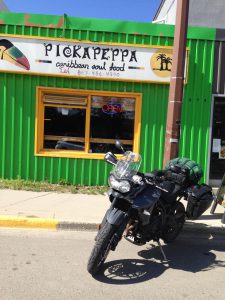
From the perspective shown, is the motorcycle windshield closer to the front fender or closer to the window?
the front fender

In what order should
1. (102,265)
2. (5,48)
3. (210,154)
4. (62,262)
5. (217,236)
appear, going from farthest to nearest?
(210,154) < (5,48) < (217,236) < (62,262) < (102,265)

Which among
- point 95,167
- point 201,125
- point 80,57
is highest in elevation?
point 80,57

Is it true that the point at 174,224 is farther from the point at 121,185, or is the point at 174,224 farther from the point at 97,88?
the point at 97,88

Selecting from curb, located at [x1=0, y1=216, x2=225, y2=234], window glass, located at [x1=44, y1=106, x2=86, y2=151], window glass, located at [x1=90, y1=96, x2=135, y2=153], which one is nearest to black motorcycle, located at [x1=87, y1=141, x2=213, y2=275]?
curb, located at [x1=0, y1=216, x2=225, y2=234]

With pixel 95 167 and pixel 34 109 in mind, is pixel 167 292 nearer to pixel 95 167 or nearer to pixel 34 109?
pixel 95 167

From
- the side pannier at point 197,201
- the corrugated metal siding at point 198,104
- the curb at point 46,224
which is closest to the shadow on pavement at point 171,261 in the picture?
the curb at point 46,224

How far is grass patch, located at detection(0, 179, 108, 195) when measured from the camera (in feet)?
28.0

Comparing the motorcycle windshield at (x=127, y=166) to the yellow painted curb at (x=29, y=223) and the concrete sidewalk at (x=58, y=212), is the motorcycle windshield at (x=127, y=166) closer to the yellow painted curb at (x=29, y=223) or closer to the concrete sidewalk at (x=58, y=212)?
the concrete sidewalk at (x=58, y=212)

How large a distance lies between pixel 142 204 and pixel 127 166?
474 mm

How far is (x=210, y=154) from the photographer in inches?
371

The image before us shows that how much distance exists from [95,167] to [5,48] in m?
3.26

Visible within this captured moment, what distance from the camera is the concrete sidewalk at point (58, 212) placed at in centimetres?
632

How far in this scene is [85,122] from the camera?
9.23 m

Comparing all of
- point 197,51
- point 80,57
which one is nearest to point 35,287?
point 80,57
